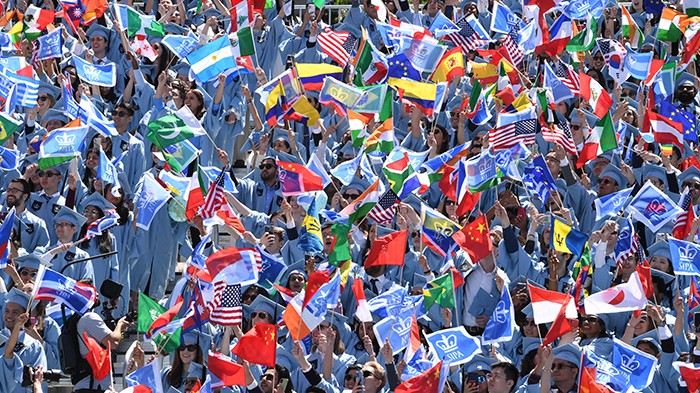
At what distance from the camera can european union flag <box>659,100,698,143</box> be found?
72.3 feet

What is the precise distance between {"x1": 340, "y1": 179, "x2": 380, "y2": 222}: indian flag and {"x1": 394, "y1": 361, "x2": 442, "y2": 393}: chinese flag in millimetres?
3563

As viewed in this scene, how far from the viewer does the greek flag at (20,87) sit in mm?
22031

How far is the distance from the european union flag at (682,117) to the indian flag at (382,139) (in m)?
3.02

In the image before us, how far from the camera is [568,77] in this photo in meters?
23.2

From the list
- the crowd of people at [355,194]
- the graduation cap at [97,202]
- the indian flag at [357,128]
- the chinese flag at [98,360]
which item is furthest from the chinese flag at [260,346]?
the indian flag at [357,128]

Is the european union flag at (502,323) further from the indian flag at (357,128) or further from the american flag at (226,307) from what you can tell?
the indian flag at (357,128)

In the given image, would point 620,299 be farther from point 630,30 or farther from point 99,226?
point 630,30

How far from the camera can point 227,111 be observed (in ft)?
75.9

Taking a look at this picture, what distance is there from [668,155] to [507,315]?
495cm

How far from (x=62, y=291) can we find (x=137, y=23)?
716 cm

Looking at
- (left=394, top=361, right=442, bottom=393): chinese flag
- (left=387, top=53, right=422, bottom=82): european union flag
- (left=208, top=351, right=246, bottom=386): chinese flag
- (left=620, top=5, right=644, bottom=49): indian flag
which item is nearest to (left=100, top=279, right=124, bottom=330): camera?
(left=208, top=351, right=246, bottom=386): chinese flag

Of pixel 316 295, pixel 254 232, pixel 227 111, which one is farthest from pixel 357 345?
pixel 227 111

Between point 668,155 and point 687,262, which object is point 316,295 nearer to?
point 687,262

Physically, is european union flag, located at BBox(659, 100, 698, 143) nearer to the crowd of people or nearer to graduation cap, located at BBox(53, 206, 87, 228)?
the crowd of people
